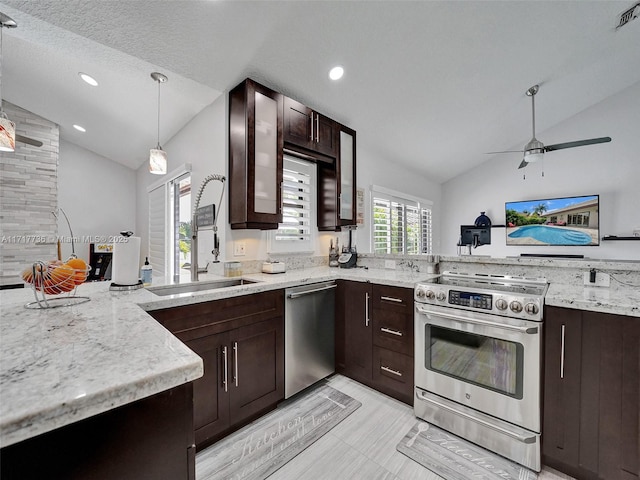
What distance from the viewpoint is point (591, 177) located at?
3471 mm

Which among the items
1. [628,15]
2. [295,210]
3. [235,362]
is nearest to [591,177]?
[628,15]

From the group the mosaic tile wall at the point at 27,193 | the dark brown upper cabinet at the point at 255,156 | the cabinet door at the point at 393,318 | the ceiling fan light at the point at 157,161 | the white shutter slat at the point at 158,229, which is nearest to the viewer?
the cabinet door at the point at 393,318

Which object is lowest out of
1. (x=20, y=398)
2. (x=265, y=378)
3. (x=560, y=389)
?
(x=265, y=378)

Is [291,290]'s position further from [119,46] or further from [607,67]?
[607,67]

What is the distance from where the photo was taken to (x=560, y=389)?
142 centimetres

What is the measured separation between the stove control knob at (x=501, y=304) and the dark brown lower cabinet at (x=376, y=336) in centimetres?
56

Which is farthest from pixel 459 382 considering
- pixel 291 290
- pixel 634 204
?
pixel 634 204

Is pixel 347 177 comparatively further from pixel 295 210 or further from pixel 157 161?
pixel 157 161

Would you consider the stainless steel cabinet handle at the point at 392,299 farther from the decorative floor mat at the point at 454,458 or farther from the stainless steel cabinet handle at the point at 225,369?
the stainless steel cabinet handle at the point at 225,369

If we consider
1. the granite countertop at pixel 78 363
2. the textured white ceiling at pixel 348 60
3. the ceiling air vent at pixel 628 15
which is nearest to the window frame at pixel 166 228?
the textured white ceiling at pixel 348 60

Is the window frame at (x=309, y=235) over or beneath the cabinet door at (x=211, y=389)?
over

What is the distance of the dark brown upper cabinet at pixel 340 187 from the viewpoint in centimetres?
289

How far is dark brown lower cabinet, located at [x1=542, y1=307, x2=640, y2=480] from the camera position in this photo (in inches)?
49.7

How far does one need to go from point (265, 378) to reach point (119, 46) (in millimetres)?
2507
